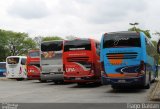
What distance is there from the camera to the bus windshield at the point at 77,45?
26836 millimetres

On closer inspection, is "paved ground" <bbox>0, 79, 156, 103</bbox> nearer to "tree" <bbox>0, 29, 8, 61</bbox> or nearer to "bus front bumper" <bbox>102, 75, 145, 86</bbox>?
"bus front bumper" <bbox>102, 75, 145, 86</bbox>

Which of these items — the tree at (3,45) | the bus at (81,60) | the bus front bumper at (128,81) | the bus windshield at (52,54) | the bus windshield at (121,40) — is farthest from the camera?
the tree at (3,45)

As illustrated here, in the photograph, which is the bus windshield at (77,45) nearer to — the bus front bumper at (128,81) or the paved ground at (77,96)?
the paved ground at (77,96)

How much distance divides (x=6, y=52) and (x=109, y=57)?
8101 centimetres

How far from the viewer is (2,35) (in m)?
104

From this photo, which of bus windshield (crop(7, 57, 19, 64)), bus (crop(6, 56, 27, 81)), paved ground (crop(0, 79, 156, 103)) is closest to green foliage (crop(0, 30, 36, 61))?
bus windshield (crop(7, 57, 19, 64))

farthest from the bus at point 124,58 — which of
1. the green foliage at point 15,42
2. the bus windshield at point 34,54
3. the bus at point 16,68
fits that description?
the green foliage at point 15,42

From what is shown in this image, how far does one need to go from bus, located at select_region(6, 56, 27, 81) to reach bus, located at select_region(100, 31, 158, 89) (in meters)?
20.4

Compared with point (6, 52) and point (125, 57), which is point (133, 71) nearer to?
point (125, 57)

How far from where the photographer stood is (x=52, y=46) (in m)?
30.6

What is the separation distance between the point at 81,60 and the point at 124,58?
547cm

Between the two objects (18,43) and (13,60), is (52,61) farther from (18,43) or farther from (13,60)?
(18,43)

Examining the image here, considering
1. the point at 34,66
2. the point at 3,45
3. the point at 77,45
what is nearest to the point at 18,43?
the point at 3,45

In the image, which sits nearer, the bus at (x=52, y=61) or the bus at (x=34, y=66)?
the bus at (x=52, y=61)
